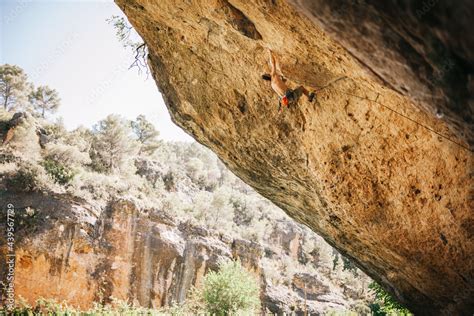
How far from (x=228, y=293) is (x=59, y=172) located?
504 inches

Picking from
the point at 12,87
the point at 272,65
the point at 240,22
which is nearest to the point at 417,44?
the point at 272,65

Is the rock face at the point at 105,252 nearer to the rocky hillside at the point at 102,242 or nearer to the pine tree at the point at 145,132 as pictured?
the rocky hillside at the point at 102,242

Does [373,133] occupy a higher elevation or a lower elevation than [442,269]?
higher

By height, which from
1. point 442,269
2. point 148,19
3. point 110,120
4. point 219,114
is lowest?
point 442,269

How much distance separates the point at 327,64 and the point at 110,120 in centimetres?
3041

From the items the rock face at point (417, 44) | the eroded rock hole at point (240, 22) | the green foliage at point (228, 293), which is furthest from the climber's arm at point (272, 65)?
the green foliage at point (228, 293)

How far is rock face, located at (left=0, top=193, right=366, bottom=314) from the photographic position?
1585 centimetres

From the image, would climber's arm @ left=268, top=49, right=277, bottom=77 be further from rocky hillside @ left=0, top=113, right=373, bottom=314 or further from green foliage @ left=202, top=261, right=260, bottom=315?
green foliage @ left=202, top=261, right=260, bottom=315


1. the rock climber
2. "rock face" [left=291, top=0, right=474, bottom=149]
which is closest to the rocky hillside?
the rock climber

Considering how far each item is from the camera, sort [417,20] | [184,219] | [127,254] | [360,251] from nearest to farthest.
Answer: [417,20] → [360,251] → [127,254] → [184,219]

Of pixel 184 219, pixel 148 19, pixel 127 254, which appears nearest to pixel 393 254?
pixel 148 19

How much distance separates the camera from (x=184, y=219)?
903 inches

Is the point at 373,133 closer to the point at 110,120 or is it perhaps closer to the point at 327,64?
the point at 327,64

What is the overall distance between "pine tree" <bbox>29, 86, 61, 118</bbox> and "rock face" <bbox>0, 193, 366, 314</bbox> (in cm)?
2844
